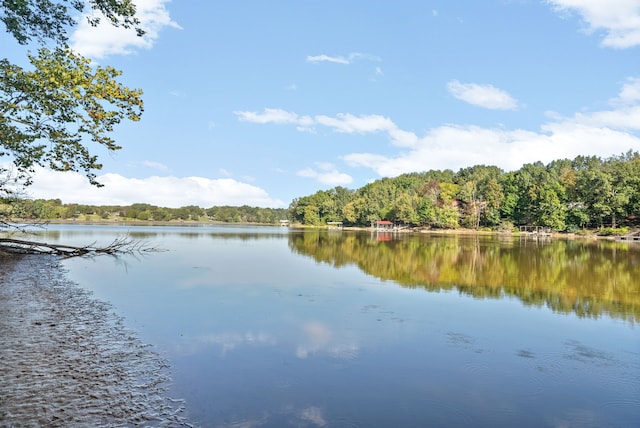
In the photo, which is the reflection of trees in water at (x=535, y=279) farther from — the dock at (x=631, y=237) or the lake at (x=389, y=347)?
the dock at (x=631, y=237)

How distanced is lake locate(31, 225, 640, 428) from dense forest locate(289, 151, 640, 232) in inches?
2292

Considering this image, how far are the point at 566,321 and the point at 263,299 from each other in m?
8.64

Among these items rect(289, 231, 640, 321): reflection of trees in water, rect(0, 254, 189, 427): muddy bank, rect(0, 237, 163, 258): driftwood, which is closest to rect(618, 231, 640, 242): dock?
rect(289, 231, 640, 321): reflection of trees in water

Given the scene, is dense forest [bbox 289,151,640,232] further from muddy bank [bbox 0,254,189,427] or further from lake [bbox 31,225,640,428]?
muddy bank [bbox 0,254,189,427]

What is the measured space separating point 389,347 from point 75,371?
218 inches

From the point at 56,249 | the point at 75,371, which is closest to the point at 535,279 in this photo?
the point at 75,371

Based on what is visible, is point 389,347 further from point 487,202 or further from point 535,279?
point 487,202

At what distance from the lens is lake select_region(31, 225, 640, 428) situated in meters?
5.60

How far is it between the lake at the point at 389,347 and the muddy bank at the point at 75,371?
0.44 meters

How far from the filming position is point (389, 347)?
27.4ft

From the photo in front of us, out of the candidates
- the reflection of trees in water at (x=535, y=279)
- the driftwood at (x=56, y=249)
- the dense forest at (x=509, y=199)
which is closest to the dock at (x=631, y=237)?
the dense forest at (x=509, y=199)

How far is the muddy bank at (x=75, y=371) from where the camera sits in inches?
190

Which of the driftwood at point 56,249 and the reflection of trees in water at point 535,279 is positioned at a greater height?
the driftwood at point 56,249

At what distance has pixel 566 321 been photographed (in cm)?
1084
